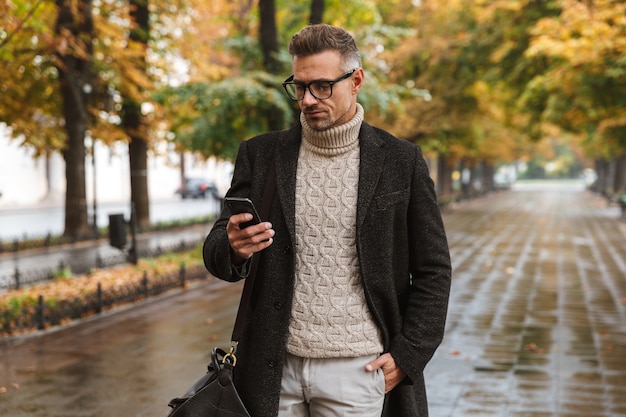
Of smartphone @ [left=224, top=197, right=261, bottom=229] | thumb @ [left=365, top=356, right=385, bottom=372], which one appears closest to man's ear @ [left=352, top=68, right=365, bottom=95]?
smartphone @ [left=224, top=197, right=261, bottom=229]

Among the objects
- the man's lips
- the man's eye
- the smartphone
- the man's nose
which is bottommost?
the smartphone

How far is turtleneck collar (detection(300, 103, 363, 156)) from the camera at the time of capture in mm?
2562

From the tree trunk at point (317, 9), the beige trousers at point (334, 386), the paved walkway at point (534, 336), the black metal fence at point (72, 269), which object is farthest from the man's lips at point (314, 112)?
the tree trunk at point (317, 9)

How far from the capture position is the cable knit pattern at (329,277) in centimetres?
249

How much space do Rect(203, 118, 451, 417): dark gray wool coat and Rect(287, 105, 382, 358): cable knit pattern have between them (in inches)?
1.4

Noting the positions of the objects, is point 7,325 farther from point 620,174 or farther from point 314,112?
point 620,174

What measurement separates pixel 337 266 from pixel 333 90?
1.77ft

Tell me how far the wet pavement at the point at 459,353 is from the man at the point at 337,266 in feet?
11.4

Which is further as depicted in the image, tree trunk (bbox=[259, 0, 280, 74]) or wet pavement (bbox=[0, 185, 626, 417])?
tree trunk (bbox=[259, 0, 280, 74])

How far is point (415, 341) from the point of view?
2.53 metres

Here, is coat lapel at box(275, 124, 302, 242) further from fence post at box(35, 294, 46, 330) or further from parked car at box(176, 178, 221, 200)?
parked car at box(176, 178, 221, 200)

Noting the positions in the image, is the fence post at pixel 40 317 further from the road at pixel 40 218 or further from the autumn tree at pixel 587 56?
the road at pixel 40 218

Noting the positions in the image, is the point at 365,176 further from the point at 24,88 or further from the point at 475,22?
the point at 475,22

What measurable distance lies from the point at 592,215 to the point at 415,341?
3284cm
